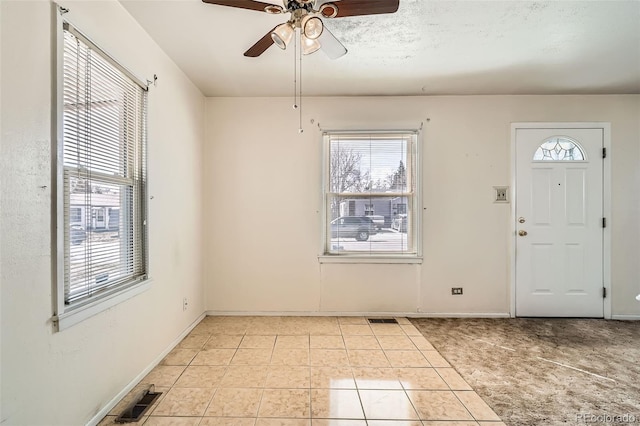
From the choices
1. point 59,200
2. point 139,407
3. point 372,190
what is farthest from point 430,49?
point 139,407

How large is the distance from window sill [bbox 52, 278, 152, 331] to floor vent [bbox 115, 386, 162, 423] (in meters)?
0.64

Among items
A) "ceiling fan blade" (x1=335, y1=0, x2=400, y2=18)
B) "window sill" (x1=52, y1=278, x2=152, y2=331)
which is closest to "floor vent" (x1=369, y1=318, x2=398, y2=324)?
"window sill" (x1=52, y1=278, x2=152, y2=331)

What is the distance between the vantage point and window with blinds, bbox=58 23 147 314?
1.47m

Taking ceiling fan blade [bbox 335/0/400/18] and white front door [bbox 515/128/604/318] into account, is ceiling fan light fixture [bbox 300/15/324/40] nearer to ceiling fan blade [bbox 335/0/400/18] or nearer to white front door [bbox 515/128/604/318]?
ceiling fan blade [bbox 335/0/400/18]

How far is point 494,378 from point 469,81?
276 centimetres

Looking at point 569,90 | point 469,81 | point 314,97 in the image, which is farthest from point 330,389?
point 569,90

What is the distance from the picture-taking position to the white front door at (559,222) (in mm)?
3232

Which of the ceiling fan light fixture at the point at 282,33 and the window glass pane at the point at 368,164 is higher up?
the ceiling fan light fixture at the point at 282,33

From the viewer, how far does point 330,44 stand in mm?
1777

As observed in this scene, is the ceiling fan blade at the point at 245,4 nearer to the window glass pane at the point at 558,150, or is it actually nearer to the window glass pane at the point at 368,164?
the window glass pane at the point at 368,164

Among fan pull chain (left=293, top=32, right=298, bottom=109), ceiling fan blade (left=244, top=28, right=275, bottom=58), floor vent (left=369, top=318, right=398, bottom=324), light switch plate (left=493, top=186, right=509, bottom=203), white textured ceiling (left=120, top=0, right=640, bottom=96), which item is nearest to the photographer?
ceiling fan blade (left=244, top=28, right=275, bottom=58)

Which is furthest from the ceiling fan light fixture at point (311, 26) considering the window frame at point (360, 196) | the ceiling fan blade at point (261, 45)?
the window frame at point (360, 196)

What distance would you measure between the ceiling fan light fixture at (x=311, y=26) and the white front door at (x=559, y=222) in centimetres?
290

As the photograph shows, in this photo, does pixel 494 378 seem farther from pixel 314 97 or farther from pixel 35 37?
pixel 35 37
